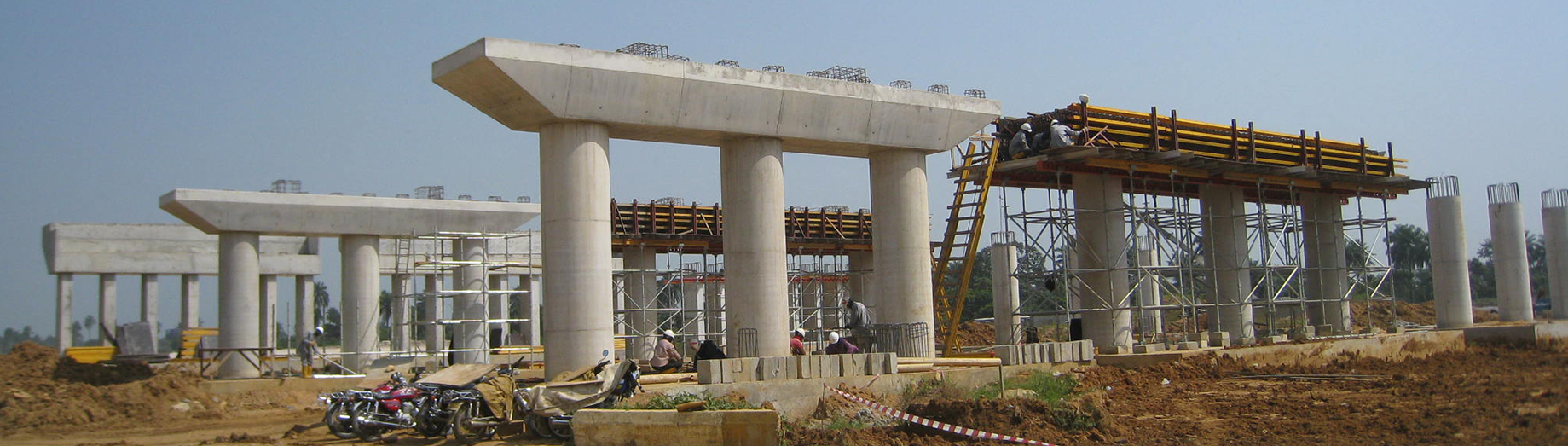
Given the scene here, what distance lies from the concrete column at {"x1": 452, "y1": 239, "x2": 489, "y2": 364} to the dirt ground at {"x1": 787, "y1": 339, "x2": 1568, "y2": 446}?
19585 mm

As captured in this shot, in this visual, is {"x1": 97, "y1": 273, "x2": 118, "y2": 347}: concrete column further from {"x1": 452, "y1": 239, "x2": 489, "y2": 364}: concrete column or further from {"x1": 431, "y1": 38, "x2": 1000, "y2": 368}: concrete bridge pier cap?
{"x1": 431, "y1": 38, "x2": 1000, "y2": 368}: concrete bridge pier cap

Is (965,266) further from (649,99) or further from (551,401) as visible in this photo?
(551,401)

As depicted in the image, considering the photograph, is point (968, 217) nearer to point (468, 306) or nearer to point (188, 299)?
point (468, 306)

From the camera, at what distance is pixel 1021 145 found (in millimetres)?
29047

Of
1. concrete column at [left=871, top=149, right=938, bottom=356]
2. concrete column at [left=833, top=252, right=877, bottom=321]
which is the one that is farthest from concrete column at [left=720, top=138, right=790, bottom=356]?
concrete column at [left=833, top=252, right=877, bottom=321]

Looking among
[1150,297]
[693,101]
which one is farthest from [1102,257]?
Result: [693,101]

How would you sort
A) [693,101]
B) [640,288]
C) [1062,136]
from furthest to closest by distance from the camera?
[640,288] < [1062,136] < [693,101]

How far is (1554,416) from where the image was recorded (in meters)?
12.2

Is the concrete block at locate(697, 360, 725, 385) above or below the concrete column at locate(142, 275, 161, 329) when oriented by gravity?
below

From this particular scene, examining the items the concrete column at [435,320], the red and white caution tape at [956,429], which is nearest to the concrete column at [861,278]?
the concrete column at [435,320]

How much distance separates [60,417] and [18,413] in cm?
72

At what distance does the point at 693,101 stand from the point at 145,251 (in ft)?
102

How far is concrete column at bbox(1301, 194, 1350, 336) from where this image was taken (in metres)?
36.8

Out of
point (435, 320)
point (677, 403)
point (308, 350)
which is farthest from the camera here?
point (435, 320)
